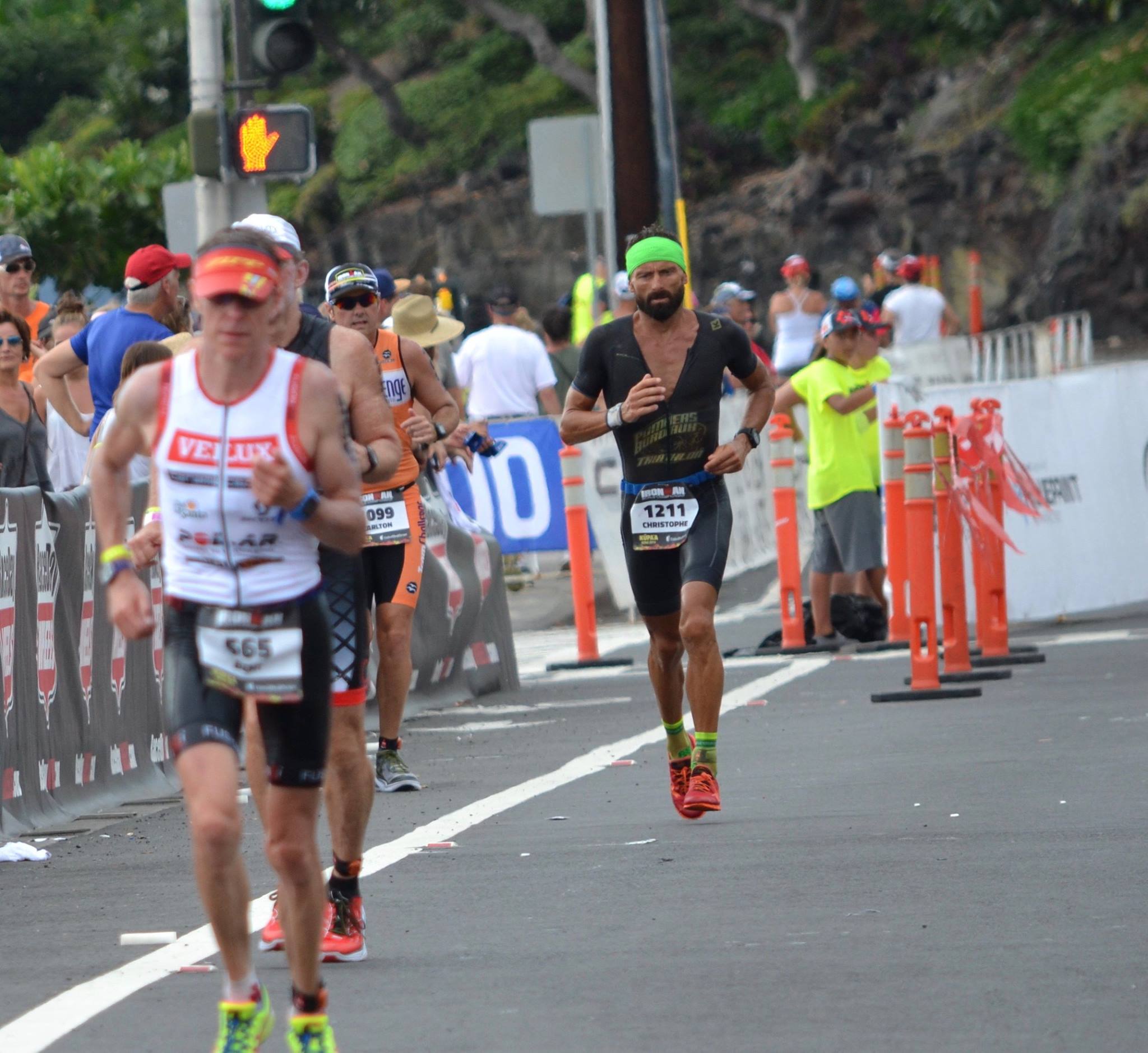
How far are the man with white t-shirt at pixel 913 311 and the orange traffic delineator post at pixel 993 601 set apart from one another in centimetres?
1293

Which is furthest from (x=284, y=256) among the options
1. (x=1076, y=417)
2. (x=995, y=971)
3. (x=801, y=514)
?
(x=801, y=514)

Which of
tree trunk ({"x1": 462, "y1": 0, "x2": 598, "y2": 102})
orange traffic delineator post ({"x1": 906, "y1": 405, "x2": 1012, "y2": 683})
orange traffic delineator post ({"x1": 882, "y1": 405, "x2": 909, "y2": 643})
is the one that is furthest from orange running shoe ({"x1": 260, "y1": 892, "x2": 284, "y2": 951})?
tree trunk ({"x1": 462, "y1": 0, "x2": 598, "y2": 102})

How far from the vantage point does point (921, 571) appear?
42.6ft

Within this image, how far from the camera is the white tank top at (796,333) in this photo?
2517 centimetres

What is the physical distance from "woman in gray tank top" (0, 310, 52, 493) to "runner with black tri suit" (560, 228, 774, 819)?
3709 millimetres

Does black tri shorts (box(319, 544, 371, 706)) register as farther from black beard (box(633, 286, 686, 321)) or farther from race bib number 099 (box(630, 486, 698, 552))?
black beard (box(633, 286, 686, 321))

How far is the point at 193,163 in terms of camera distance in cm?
1464

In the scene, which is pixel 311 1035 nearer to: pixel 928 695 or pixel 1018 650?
pixel 928 695

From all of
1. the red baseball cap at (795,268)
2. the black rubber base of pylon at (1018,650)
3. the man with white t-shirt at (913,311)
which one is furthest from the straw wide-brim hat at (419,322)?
the man with white t-shirt at (913,311)

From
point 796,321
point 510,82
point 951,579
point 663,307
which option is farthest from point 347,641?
point 510,82

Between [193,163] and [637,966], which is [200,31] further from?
[637,966]

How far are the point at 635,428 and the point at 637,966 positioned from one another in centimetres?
337

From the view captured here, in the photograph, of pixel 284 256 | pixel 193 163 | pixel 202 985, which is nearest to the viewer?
pixel 284 256

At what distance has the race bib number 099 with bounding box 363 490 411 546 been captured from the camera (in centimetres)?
978
